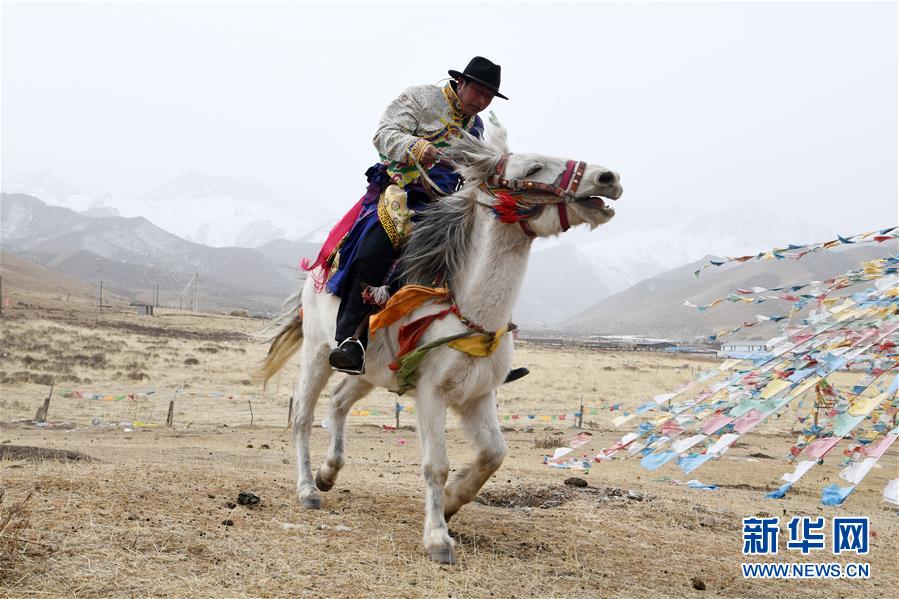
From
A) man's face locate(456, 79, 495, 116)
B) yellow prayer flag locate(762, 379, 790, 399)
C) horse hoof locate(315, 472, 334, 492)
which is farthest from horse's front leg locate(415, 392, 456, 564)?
yellow prayer flag locate(762, 379, 790, 399)

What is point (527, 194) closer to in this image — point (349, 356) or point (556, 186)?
point (556, 186)

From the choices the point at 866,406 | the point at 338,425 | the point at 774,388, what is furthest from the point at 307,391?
the point at 866,406

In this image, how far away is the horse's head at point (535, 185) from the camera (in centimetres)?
473

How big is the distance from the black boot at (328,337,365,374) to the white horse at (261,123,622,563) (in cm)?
25

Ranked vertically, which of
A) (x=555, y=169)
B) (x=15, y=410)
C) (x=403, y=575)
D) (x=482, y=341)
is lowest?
(x=15, y=410)

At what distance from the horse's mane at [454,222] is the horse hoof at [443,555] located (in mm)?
1857

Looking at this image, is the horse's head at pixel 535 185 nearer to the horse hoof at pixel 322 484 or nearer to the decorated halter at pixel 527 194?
the decorated halter at pixel 527 194

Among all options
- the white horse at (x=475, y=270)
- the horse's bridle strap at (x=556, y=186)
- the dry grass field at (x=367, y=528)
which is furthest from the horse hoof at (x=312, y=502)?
the horse's bridle strap at (x=556, y=186)

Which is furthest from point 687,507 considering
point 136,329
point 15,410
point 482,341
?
point 136,329

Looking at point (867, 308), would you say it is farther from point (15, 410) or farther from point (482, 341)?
point (15, 410)

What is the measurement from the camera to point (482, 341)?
502cm

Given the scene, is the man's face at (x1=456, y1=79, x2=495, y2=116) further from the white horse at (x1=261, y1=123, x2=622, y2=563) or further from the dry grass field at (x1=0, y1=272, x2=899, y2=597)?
the dry grass field at (x1=0, y1=272, x2=899, y2=597)

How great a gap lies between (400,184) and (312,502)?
2.88 meters

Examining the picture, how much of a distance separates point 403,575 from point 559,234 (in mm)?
2450
